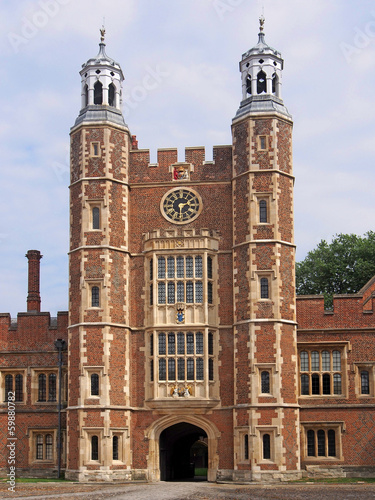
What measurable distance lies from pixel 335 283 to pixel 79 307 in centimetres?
2161

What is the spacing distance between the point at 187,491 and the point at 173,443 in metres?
9.82

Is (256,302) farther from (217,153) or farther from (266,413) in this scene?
(217,153)

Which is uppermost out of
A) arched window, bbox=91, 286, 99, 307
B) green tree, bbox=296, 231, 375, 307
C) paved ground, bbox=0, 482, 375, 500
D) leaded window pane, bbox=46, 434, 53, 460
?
green tree, bbox=296, 231, 375, 307

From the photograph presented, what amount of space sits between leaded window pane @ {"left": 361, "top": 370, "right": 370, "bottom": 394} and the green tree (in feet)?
48.1

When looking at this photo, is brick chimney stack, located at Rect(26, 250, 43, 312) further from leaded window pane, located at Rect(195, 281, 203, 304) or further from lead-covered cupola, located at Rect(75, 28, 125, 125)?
leaded window pane, located at Rect(195, 281, 203, 304)

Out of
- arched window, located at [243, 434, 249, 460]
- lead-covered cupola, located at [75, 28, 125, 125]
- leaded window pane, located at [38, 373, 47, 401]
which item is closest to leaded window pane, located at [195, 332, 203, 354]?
arched window, located at [243, 434, 249, 460]

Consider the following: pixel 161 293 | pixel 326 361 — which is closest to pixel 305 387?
pixel 326 361

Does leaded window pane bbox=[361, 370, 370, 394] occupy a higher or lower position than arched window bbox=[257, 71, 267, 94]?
lower

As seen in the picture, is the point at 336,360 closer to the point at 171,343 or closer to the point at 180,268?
the point at 171,343

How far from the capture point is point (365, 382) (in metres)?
37.0

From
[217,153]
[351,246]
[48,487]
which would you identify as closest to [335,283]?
[351,246]

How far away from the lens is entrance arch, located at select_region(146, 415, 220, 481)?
36.1 metres

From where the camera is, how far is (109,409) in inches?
1406

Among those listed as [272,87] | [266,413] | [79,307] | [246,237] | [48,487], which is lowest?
[48,487]
